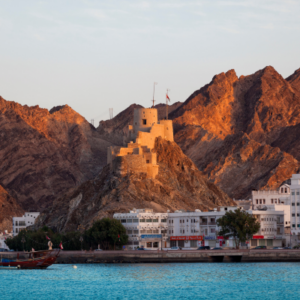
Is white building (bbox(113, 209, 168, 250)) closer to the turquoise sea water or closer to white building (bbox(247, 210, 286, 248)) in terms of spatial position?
white building (bbox(247, 210, 286, 248))

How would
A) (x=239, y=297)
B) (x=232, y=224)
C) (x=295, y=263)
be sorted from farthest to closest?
(x=232, y=224), (x=295, y=263), (x=239, y=297)

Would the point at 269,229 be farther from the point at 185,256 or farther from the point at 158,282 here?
the point at 158,282

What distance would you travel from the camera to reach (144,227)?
188m

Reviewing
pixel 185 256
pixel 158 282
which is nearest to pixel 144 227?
pixel 185 256

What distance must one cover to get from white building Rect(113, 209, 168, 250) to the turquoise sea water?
2652cm

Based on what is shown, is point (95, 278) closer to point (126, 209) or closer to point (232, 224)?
point (232, 224)

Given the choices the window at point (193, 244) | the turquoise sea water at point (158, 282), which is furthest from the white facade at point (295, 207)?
the turquoise sea water at point (158, 282)

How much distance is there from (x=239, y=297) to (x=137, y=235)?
254ft

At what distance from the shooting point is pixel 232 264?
156750 millimetres

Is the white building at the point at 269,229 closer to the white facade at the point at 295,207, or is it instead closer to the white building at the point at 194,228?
the white facade at the point at 295,207

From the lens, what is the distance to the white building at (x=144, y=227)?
187 meters

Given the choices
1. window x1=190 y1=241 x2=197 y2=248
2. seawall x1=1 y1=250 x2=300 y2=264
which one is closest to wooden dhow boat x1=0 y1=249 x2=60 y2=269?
seawall x1=1 y1=250 x2=300 y2=264

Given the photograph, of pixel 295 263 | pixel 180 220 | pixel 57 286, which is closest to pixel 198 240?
pixel 180 220

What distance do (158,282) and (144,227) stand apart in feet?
196
